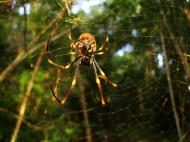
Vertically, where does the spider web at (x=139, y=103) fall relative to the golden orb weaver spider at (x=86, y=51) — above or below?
below

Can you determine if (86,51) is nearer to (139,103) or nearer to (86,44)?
(86,44)

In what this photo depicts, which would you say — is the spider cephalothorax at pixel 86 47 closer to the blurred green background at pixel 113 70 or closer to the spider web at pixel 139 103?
the blurred green background at pixel 113 70

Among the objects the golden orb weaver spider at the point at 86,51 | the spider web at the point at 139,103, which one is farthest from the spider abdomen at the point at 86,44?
the spider web at the point at 139,103

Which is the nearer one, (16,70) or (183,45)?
(183,45)

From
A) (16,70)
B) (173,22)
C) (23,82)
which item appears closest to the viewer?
(173,22)

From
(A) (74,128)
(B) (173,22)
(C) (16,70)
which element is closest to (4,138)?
(C) (16,70)

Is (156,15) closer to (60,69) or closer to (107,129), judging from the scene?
(60,69)

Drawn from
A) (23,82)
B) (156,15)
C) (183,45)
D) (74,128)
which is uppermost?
(156,15)

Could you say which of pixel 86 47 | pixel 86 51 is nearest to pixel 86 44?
pixel 86 47
